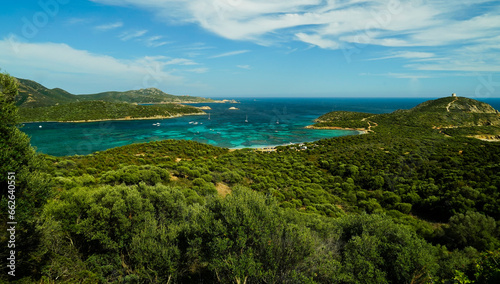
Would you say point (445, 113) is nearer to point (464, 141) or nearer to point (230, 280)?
point (464, 141)

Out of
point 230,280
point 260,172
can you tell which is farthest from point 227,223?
point 260,172

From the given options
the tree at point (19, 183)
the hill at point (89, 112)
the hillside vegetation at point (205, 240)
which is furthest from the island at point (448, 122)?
the hill at point (89, 112)

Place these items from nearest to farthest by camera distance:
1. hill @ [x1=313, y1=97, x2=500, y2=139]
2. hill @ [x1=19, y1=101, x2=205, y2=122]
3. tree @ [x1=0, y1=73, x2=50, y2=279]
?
tree @ [x1=0, y1=73, x2=50, y2=279], hill @ [x1=313, y1=97, x2=500, y2=139], hill @ [x1=19, y1=101, x2=205, y2=122]

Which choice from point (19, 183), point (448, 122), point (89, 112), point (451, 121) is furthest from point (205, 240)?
point (89, 112)

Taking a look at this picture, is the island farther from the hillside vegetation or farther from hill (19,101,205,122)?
hill (19,101,205,122)

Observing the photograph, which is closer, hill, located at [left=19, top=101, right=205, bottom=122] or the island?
the island

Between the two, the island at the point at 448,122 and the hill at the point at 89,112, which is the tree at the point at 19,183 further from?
the hill at the point at 89,112

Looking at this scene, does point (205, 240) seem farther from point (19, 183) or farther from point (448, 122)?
point (448, 122)

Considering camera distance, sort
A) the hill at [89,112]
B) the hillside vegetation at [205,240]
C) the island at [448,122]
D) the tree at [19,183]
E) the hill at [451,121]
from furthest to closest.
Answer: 1. the hill at [89,112]
2. the hill at [451,121]
3. the island at [448,122]
4. the hillside vegetation at [205,240]
5. the tree at [19,183]

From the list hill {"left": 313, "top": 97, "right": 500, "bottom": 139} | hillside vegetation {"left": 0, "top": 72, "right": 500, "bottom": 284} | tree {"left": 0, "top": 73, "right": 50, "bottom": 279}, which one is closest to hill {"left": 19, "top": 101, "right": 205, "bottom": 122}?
hill {"left": 313, "top": 97, "right": 500, "bottom": 139}
